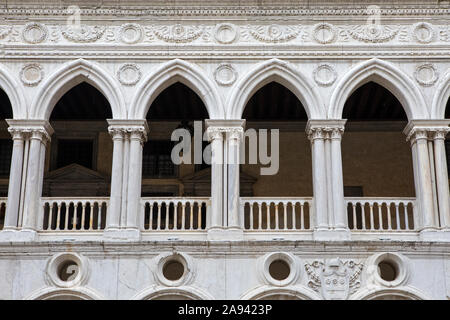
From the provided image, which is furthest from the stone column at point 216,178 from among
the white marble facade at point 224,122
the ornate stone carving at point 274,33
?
the ornate stone carving at point 274,33

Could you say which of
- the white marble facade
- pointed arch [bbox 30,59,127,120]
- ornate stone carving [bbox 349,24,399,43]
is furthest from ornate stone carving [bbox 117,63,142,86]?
ornate stone carving [bbox 349,24,399,43]

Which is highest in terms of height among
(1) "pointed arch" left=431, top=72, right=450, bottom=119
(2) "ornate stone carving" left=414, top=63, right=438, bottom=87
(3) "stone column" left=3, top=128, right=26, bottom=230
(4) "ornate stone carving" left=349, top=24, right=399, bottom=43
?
(4) "ornate stone carving" left=349, top=24, right=399, bottom=43

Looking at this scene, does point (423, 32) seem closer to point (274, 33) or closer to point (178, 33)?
point (274, 33)

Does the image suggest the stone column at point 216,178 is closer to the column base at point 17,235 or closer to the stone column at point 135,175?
the stone column at point 135,175

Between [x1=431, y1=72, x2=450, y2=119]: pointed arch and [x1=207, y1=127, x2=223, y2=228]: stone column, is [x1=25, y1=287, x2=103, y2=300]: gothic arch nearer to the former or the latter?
[x1=207, y1=127, x2=223, y2=228]: stone column

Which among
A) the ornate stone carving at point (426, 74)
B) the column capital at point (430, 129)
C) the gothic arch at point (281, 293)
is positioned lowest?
the gothic arch at point (281, 293)

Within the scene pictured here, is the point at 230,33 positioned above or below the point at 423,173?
above

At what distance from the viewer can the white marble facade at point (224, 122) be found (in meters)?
11.6

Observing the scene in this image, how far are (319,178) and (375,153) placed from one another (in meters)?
4.25

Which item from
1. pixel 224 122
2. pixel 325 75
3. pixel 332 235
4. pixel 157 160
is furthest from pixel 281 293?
pixel 157 160

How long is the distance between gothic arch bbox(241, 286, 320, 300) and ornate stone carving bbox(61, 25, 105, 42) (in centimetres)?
565

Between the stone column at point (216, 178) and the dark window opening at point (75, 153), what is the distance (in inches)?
189

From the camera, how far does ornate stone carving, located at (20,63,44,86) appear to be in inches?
500

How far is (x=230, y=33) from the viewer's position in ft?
42.6
